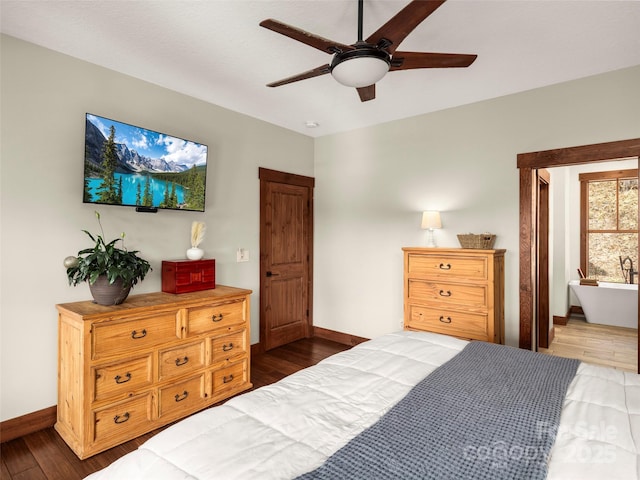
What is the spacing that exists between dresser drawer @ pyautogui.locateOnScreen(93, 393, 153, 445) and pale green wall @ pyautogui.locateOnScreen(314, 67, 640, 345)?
255cm

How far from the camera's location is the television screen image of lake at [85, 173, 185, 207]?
2578 mm

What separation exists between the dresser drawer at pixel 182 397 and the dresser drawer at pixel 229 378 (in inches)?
4.8

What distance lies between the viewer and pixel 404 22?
5.22 ft

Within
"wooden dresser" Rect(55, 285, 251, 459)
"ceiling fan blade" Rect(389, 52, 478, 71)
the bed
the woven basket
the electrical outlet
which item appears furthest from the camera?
the electrical outlet

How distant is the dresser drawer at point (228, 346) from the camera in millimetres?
2836

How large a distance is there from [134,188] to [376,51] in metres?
2.09

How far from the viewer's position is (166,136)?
2.93 m

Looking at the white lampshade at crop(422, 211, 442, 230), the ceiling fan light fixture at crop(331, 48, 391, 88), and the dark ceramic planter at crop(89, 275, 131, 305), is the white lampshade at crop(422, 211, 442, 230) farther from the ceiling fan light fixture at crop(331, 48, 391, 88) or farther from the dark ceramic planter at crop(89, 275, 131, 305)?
the dark ceramic planter at crop(89, 275, 131, 305)

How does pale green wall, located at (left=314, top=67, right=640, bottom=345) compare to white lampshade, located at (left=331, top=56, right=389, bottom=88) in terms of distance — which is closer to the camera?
white lampshade, located at (left=331, top=56, right=389, bottom=88)

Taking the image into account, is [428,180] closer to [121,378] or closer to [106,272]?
[106,272]

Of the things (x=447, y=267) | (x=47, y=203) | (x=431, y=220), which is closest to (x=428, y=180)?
(x=431, y=220)

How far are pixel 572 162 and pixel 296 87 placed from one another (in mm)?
2436

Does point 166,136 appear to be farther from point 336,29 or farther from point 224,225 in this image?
point 336,29

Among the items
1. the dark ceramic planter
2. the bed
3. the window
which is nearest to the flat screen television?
the dark ceramic planter
